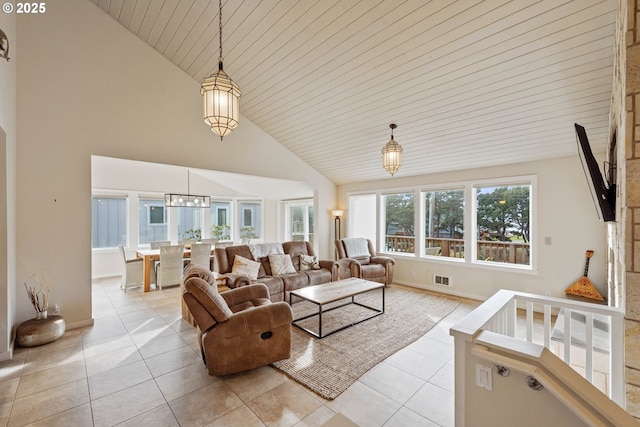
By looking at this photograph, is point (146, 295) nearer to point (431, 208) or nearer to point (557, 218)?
point (431, 208)

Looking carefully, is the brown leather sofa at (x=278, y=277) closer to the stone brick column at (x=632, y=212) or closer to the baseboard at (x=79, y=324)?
the baseboard at (x=79, y=324)

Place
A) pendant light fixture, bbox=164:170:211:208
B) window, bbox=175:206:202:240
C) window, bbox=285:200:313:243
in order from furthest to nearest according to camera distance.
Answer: window, bbox=285:200:313:243, window, bbox=175:206:202:240, pendant light fixture, bbox=164:170:211:208

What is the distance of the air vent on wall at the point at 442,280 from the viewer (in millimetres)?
5008

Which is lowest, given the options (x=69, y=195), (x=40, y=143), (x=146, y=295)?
(x=146, y=295)

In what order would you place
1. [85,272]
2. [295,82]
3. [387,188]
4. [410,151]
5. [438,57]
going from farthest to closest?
[387,188] → [410,151] → [295,82] → [85,272] → [438,57]

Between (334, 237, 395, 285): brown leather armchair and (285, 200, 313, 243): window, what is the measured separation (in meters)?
2.42

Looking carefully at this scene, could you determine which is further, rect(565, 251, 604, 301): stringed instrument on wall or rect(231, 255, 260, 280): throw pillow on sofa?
rect(231, 255, 260, 280): throw pillow on sofa

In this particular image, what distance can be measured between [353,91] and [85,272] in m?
4.17

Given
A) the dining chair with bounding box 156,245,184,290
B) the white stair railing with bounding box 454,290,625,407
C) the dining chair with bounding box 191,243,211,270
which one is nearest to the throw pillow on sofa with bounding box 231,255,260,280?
the dining chair with bounding box 191,243,211,270

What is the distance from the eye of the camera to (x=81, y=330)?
334 centimetres

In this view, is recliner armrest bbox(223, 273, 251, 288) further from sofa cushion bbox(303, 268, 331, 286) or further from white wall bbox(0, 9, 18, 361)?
white wall bbox(0, 9, 18, 361)

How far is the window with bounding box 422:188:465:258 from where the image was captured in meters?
5.03

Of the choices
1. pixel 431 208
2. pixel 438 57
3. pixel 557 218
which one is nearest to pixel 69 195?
pixel 438 57

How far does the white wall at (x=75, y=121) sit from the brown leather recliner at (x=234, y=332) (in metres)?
2.23
